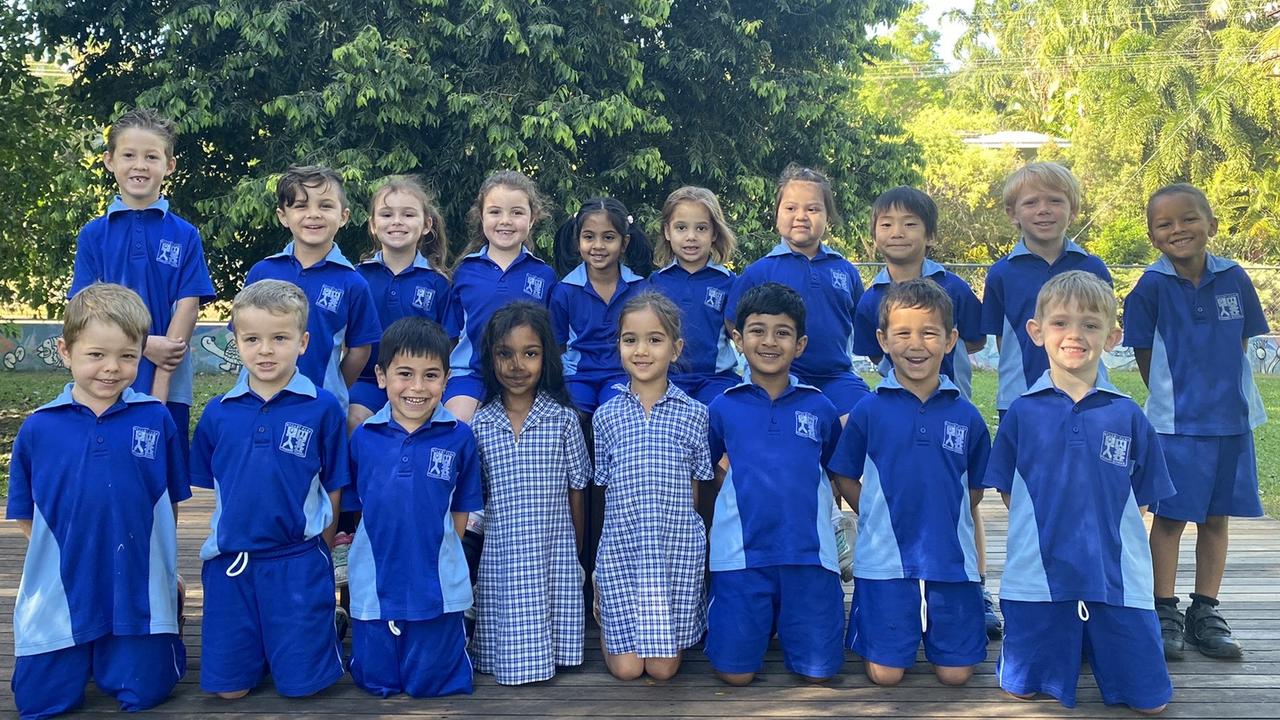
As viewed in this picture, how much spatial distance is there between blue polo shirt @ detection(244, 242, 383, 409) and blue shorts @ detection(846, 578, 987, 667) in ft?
6.83

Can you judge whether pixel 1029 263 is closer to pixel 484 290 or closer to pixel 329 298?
pixel 484 290

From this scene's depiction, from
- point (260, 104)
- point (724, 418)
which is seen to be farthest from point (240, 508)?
point (260, 104)

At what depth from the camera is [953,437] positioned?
3811 millimetres

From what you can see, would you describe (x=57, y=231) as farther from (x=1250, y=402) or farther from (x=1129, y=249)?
(x=1129, y=249)

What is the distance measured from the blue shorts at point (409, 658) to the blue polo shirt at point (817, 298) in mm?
1672

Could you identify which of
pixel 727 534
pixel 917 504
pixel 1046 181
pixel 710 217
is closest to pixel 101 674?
pixel 727 534

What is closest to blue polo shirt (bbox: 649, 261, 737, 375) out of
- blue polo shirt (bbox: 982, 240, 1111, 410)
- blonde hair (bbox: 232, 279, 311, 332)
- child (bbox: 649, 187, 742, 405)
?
child (bbox: 649, 187, 742, 405)

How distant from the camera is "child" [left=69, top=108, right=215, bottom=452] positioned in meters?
4.09

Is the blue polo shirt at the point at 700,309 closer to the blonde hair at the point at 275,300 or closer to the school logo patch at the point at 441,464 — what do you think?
the school logo patch at the point at 441,464

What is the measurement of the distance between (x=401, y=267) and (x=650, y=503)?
1.54 metres

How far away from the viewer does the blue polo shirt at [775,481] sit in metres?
3.84

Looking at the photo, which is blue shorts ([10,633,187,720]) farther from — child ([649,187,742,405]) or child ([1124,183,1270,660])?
child ([1124,183,1270,660])

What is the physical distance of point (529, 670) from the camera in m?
3.77

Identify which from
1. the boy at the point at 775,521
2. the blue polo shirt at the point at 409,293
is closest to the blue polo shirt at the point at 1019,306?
the boy at the point at 775,521
